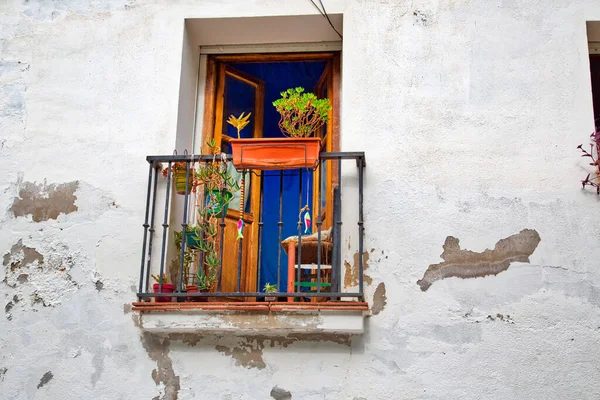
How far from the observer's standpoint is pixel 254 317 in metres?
4.82

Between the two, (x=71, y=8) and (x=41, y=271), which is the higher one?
(x=71, y=8)

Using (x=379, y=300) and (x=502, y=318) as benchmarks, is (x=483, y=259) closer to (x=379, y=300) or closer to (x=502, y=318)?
(x=502, y=318)

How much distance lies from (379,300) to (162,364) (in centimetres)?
139

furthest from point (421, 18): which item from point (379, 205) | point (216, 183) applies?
point (216, 183)

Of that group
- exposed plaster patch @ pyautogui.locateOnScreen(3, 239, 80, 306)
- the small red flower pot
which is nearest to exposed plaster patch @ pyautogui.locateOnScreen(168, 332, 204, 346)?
the small red flower pot

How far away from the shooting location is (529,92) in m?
5.34

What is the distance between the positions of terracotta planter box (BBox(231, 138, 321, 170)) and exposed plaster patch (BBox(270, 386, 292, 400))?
1.36 m

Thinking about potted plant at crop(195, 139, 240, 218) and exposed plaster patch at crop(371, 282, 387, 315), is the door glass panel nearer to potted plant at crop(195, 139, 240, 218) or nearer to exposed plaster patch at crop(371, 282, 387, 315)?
potted plant at crop(195, 139, 240, 218)

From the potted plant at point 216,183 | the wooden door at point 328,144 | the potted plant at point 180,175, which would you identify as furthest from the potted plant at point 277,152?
the wooden door at point 328,144

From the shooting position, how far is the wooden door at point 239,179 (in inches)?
223

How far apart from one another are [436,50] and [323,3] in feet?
2.89

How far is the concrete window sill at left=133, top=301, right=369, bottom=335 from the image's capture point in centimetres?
475

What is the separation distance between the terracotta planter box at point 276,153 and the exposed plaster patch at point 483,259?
1006mm

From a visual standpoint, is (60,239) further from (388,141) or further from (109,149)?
(388,141)
